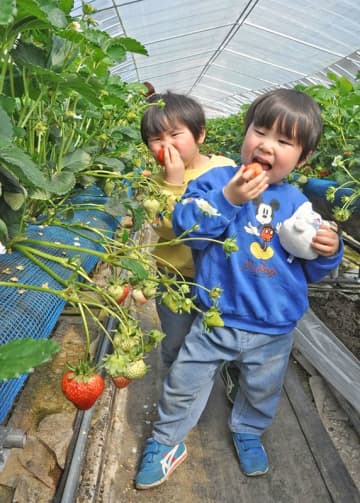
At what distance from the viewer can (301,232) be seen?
110 cm

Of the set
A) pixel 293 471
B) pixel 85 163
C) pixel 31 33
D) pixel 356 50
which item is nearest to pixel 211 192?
pixel 85 163

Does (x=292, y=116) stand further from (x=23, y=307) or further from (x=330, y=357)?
(x=330, y=357)

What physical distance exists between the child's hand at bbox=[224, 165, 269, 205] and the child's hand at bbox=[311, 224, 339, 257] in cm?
21

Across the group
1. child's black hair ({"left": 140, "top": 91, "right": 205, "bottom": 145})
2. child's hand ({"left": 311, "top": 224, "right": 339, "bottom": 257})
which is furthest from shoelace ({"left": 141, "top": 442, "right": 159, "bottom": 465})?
child's black hair ({"left": 140, "top": 91, "right": 205, "bottom": 145})

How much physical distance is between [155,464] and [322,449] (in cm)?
62

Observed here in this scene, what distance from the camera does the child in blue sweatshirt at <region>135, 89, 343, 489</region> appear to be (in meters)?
1.11

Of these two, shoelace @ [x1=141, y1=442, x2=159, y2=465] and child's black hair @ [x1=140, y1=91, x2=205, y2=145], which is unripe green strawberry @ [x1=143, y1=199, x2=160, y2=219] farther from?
shoelace @ [x1=141, y1=442, x2=159, y2=465]

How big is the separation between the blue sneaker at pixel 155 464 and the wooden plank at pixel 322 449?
51 centimetres

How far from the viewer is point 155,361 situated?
2.07 m

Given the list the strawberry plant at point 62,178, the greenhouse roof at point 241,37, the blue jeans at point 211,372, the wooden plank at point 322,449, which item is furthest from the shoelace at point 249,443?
the greenhouse roof at point 241,37

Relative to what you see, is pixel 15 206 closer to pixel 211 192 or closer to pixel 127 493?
pixel 211 192

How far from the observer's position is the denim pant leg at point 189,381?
4.20 feet

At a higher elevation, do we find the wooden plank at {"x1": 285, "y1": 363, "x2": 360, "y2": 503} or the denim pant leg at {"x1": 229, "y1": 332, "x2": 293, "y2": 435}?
the denim pant leg at {"x1": 229, "y1": 332, "x2": 293, "y2": 435}

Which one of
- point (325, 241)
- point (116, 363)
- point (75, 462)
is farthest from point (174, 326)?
point (116, 363)
